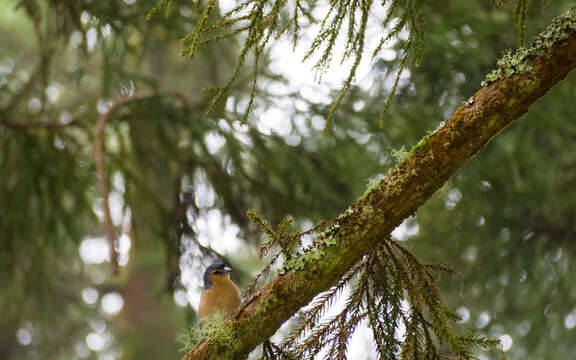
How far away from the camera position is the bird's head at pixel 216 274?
3.30m

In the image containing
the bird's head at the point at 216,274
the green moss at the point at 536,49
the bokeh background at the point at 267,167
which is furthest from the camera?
the bokeh background at the point at 267,167

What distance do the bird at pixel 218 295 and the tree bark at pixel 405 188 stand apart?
2.70 ft

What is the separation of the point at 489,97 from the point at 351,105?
12.8 feet

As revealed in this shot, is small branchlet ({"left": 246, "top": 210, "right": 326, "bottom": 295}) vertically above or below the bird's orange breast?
below

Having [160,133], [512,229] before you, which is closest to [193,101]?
[160,133]

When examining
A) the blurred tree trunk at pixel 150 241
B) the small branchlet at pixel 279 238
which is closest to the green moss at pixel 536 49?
the small branchlet at pixel 279 238

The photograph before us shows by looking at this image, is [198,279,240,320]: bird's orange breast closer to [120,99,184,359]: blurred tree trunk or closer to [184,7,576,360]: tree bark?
[184,7,576,360]: tree bark

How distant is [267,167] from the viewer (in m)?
5.73

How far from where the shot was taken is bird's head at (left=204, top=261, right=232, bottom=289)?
3299 millimetres

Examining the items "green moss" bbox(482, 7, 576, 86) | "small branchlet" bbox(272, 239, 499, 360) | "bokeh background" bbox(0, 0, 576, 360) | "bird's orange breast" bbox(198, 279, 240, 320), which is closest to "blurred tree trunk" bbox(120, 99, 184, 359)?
"bokeh background" bbox(0, 0, 576, 360)

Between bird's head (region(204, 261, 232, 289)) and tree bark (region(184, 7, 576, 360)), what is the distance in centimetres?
106

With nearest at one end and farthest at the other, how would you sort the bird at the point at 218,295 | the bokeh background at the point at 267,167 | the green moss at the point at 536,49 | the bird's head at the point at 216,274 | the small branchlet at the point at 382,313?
1. the green moss at the point at 536,49
2. the small branchlet at the point at 382,313
3. the bird at the point at 218,295
4. the bird's head at the point at 216,274
5. the bokeh background at the point at 267,167

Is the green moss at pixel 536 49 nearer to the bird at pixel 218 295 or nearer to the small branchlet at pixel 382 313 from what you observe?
the small branchlet at pixel 382 313

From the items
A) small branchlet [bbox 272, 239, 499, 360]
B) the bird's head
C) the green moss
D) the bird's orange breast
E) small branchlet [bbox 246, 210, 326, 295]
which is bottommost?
small branchlet [bbox 272, 239, 499, 360]
